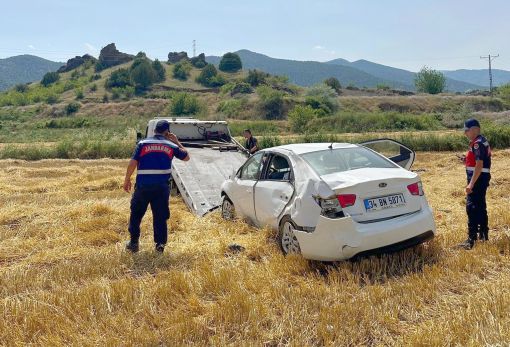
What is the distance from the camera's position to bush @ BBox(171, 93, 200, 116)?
72312 mm

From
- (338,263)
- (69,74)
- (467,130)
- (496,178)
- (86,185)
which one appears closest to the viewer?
(338,263)

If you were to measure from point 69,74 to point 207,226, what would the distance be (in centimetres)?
15529

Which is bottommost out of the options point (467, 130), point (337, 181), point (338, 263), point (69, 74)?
point (338, 263)

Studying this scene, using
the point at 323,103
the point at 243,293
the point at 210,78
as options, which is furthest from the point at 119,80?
the point at 243,293

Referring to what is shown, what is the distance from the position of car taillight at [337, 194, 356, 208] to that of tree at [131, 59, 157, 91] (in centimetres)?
10704

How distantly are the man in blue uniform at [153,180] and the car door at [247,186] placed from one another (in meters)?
1.28

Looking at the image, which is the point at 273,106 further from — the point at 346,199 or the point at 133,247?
the point at 346,199

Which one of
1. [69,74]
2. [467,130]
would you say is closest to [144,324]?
[467,130]

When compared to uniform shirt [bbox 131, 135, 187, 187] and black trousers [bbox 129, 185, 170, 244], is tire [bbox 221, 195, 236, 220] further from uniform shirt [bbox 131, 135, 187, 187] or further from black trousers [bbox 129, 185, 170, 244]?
uniform shirt [bbox 131, 135, 187, 187]

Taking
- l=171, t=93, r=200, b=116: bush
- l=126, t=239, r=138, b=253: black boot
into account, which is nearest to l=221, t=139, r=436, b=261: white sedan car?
l=126, t=239, r=138, b=253: black boot

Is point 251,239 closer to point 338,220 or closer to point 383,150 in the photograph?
point 338,220

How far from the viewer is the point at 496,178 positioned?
1114 cm

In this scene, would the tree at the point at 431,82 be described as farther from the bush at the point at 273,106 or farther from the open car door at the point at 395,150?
the open car door at the point at 395,150

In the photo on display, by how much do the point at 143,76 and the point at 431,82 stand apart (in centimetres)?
6954
